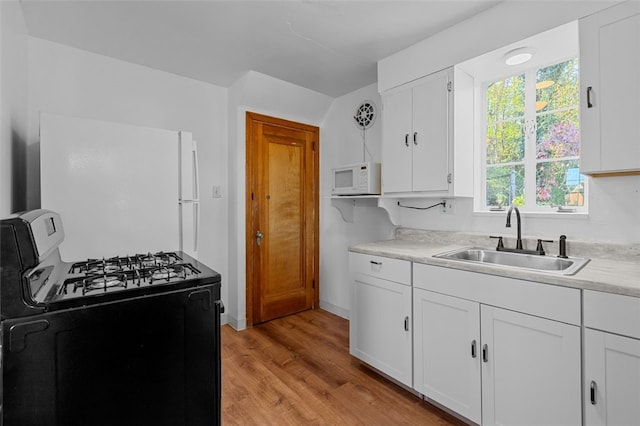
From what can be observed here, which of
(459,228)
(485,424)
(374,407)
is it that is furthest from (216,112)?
(485,424)

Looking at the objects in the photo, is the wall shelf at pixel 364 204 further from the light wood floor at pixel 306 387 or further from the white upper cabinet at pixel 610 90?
the white upper cabinet at pixel 610 90

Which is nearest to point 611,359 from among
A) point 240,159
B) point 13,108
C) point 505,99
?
point 505,99

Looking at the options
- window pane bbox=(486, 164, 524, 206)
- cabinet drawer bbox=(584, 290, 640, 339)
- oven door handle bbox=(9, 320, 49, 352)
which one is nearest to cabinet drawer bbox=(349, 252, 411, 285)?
cabinet drawer bbox=(584, 290, 640, 339)

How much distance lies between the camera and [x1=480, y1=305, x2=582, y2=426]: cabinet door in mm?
1291

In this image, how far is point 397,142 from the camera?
2.42 meters

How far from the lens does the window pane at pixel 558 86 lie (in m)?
1.93

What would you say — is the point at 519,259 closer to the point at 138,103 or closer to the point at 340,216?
the point at 340,216

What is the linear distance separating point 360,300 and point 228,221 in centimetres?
161

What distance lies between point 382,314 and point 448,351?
48cm

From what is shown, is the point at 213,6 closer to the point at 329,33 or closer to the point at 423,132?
the point at 329,33

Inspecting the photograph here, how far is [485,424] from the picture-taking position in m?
1.55

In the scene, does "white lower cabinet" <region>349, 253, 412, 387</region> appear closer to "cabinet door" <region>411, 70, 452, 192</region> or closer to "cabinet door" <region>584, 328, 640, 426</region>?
"cabinet door" <region>411, 70, 452, 192</region>

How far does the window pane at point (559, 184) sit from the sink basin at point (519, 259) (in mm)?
424

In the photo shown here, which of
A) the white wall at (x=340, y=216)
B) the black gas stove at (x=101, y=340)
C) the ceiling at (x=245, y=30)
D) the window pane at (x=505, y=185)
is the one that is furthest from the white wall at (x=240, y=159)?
the window pane at (x=505, y=185)
